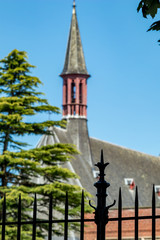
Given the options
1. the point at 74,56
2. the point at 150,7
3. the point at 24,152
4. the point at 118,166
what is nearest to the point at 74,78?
the point at 74,56

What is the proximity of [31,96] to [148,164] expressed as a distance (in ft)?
102

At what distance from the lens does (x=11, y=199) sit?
18.8 metres

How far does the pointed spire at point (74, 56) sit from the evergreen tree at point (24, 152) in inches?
1065

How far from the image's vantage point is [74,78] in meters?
49.4

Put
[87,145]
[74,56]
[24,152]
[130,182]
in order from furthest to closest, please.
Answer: [74,56] < [130,182] < [87,145] < [24,152]

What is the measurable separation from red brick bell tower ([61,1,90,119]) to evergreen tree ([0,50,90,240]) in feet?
87.2

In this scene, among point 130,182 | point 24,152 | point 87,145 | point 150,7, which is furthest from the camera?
point 130,182

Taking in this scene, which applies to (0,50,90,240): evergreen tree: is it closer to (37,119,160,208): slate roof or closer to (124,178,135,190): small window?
(37,119,160,208): slate roof

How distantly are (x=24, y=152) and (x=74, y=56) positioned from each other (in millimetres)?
29070

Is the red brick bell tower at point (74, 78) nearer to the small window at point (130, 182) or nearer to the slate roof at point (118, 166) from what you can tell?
the slate roof at point (118, 166)

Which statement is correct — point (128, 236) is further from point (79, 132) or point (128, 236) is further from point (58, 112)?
point (79, 132)

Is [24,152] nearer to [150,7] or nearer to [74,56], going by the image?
[150,7]

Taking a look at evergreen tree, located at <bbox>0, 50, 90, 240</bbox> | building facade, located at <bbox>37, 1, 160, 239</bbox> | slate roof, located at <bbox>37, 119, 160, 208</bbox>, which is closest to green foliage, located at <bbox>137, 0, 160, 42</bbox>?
evergreen tree, located at <bbox>0, 50, 90, 240</bbox>

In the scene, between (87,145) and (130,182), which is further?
(130,182)
